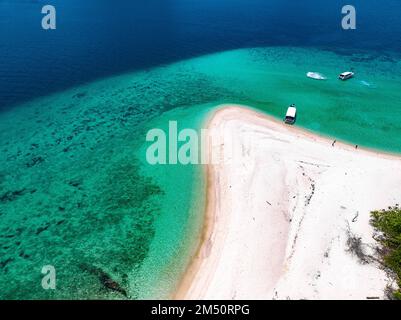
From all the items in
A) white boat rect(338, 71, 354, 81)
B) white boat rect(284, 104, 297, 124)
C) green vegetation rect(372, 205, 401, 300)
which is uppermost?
white boat rect(338, 71, 354, 81)

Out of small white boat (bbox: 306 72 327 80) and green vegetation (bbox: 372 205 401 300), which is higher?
small white boat (bbox: 306 72 327 80)

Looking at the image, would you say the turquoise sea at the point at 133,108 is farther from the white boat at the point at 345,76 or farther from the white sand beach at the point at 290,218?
the white sand beach at the point at 290,218

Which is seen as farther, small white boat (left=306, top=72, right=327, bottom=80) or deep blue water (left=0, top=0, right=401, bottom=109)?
deep blue water (left=0, top=0, right=401, bottom=109)

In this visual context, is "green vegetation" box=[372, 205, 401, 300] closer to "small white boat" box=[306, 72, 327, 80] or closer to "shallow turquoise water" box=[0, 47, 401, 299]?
"shallow turquoise water" box=[0, 47, 401, 299]

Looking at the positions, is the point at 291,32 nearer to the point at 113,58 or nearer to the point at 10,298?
the point at 113,58

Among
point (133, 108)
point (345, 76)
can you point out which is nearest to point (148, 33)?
point (133, 108)

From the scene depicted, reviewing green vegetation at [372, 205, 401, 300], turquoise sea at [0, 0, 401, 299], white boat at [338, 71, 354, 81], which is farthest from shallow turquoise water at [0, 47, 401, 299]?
green vegetation at [372, 205, 401, 300]

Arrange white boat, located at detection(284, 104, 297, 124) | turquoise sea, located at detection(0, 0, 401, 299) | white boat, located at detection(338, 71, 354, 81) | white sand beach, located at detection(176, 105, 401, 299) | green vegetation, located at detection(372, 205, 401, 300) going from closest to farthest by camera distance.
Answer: white sand beach, located at detection(176, 105, 401, 299), green vegetation, located at detection(372, 205, 401, 300), turquoise sea, located at detection(0, 0, 401, 299), white boat, located at detection(284, 104, 297, 124), white boat, located at detection(338, 71, 354, 81)
